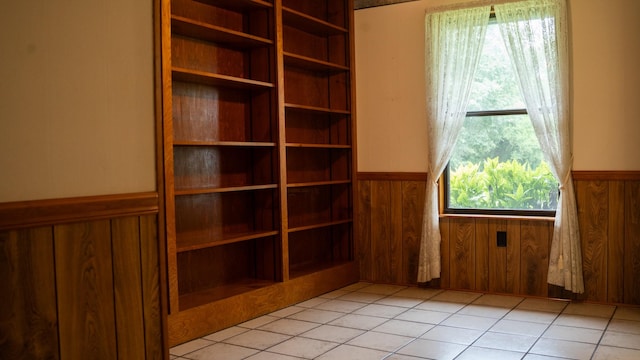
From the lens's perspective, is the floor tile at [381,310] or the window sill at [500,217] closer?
the floor tile at [381,310]

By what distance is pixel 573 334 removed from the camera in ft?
12.6

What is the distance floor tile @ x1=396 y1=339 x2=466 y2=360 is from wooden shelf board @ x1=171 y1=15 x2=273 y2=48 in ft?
8.06

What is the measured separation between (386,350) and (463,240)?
185cm

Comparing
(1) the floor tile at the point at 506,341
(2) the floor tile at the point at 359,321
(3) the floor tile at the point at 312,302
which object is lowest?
(1) the floor tile at the point at 506,341

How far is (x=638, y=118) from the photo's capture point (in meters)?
4.44

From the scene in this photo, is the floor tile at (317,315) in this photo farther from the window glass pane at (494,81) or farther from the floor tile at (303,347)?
the window glass pane at (494,81)

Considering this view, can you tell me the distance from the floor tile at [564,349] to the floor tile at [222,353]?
5.69 feet

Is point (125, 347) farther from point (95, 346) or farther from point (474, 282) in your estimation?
point (474, 282)

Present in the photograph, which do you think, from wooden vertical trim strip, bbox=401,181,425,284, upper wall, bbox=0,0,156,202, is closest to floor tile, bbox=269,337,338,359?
upper wall, bbox=0,0,156,202

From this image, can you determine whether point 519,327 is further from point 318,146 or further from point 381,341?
point 318,146

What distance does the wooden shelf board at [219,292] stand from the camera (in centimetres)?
400

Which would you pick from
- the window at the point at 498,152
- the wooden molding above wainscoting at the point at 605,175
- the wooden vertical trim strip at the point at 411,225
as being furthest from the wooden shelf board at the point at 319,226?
the wooden molding above wainscoting at the point at 605,175

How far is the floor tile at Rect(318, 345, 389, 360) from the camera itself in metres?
3.45

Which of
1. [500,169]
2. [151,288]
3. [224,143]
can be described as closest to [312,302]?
[224,143]
